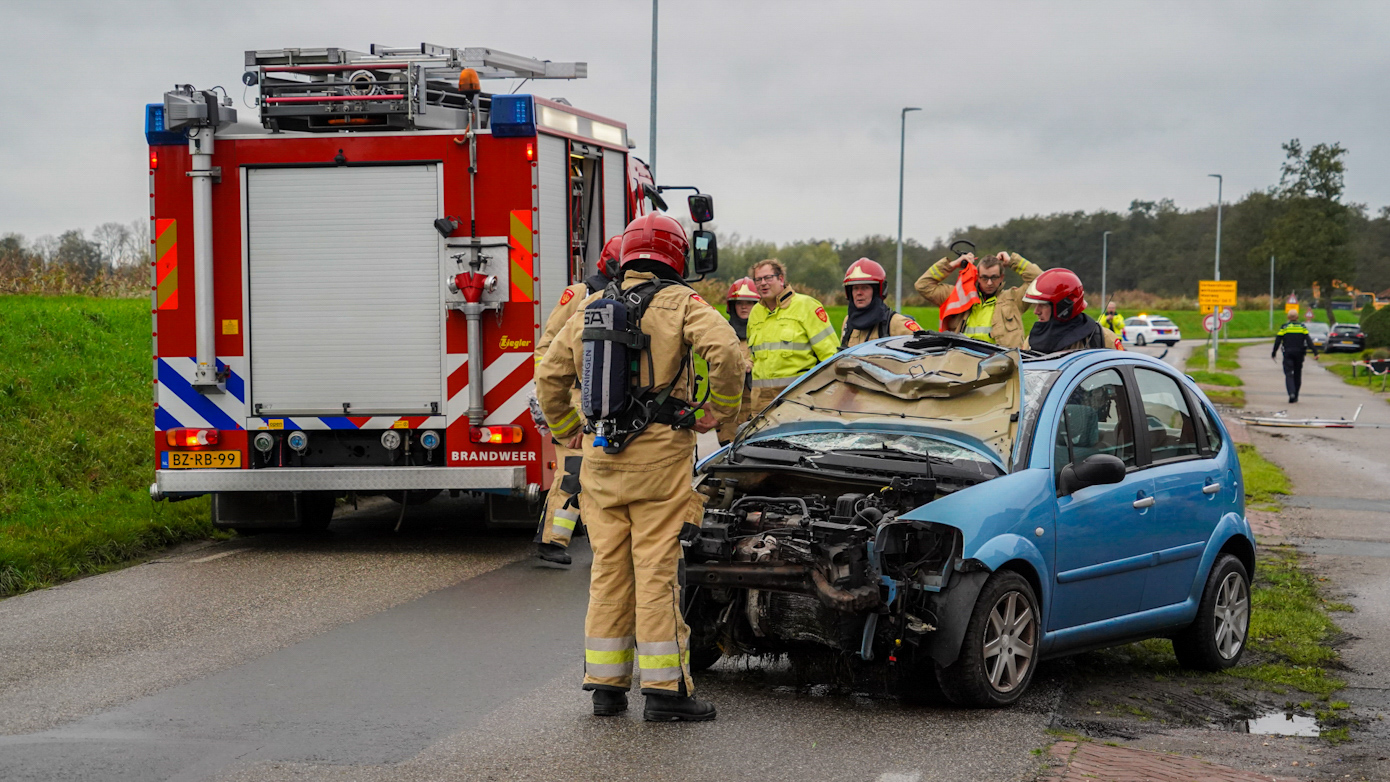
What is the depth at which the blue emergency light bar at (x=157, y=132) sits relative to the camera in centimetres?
956

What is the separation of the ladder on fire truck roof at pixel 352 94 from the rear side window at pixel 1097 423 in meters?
5.16

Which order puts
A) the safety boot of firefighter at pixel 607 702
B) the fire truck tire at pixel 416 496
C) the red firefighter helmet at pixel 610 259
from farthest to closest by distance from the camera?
the fire truck tire at pixel 416 496
the red firefighter helmet at pixel 610 259
the safety boot of firefighter at pixel 607 702

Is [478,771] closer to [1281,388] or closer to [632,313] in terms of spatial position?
[632,313]

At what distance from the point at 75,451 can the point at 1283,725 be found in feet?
34.6

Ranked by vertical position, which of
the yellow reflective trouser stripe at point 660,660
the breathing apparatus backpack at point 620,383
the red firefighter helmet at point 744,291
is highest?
the red firefighter helmet at point 744,291

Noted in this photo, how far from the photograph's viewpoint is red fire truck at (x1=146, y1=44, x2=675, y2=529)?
9.62 meters

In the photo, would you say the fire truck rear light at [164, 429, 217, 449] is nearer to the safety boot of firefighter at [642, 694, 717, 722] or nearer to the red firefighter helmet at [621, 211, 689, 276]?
the red firefighter helmet at [621, 211, 689, 276]

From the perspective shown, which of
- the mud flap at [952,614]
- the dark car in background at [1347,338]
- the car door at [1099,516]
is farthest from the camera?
the dark car in background at [1347,338]

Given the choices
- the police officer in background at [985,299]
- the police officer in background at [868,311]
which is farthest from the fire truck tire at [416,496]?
the police officer in background at [985,299]

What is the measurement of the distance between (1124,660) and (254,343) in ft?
20.1

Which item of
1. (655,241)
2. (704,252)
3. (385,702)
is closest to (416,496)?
(704,252)

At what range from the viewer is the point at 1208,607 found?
6.63 metres

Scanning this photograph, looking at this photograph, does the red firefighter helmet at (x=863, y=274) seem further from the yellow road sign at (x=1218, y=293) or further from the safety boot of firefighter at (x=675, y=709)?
the yellow road sign at (x=1218, y=293)

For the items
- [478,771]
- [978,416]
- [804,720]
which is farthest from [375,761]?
[978,416]
